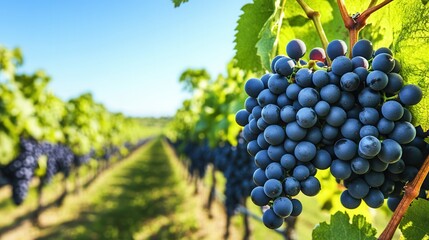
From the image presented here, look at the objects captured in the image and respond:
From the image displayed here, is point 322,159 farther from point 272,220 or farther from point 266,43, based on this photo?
point 266,43

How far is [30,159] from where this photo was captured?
313 inches

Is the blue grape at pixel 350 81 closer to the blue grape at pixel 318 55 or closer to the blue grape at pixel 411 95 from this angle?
the blue grape at pixel 411 95

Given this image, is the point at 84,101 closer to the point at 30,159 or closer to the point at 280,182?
the point at 30,159

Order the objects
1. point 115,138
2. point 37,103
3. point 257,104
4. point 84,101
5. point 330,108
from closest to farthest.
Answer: point 330,108 < point 257,104 < point 37,103 < point 84,101 < point 115,138

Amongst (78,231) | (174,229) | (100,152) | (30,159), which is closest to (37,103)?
(30,159)

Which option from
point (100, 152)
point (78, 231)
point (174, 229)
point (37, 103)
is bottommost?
point (174, 229)

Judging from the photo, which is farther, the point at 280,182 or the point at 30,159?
the point at 30,159

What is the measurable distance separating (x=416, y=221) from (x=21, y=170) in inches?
315

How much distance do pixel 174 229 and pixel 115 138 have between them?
1189 centimetres

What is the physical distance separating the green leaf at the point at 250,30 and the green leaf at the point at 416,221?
0.68 metres

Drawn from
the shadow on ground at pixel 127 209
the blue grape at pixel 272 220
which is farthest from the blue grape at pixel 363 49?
the shadow on ground at pixel 127 209

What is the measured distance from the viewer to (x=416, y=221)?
3.29 ft

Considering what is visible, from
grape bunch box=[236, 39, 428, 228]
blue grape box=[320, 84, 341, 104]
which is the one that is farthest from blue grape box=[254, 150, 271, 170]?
blue grape box=[320, 84, 341, 104]

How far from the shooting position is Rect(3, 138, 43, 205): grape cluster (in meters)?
7.67
